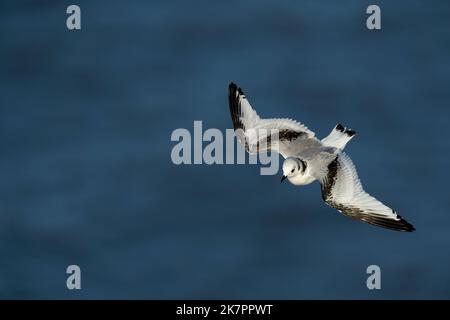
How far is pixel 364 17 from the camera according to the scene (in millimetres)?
17719

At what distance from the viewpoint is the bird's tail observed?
10328 millimetres

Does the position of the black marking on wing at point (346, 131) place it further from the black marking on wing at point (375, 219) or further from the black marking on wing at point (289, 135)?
the black marking on wing at point (375, 219)

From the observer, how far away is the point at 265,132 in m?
10.6

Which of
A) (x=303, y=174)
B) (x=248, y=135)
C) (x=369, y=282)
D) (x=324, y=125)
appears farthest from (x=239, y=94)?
(x=324, y=125)

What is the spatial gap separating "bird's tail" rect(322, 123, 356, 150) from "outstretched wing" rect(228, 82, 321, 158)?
12cm

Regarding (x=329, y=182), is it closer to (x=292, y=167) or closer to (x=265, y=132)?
(x=292, y=167)

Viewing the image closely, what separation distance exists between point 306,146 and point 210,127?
4.07 meters

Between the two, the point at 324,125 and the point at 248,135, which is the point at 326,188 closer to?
the point at 248,135

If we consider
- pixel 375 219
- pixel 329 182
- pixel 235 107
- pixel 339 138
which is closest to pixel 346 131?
pixel 339 138

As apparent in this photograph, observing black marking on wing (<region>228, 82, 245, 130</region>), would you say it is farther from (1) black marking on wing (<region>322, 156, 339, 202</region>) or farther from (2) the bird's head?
(1) black marking on wing (<region>322, 156, 339, 202</region>)

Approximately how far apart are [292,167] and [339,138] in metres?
0.82

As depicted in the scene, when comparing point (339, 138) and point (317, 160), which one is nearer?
point (317, 160)

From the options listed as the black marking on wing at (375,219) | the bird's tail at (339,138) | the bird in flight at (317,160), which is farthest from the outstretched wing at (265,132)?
the black marking on wing at (375,219)

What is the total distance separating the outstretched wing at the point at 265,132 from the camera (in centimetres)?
1037
